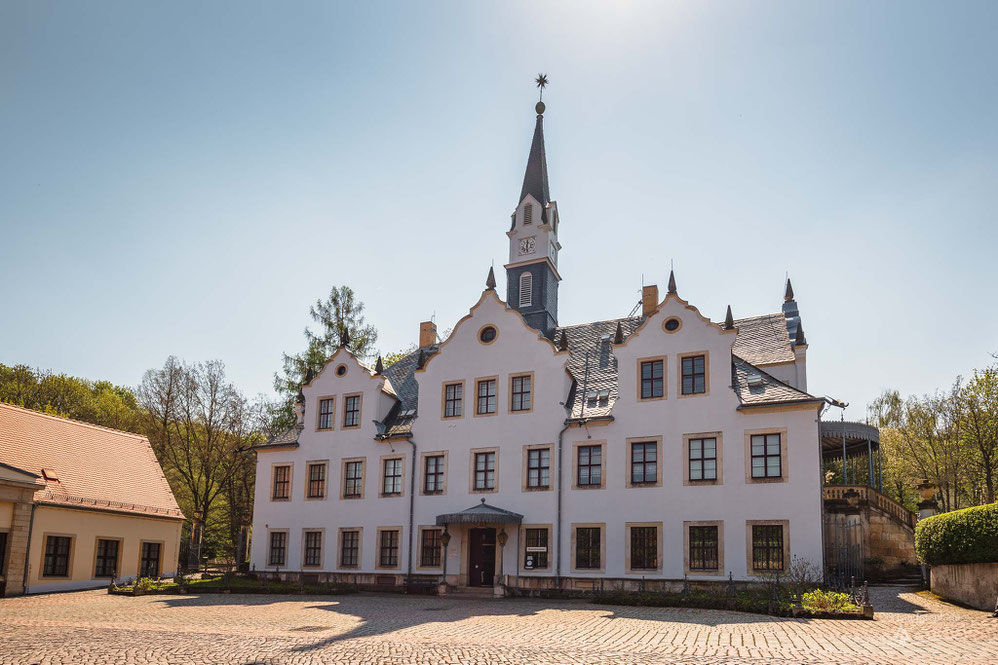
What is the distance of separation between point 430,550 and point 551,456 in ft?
20.0

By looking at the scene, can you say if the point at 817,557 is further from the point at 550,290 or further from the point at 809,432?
the point at 550,290

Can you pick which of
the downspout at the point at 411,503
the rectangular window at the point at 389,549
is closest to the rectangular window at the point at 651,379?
the downspout at the point at 411,503

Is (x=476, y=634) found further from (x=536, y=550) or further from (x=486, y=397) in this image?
(x=486, y=397)

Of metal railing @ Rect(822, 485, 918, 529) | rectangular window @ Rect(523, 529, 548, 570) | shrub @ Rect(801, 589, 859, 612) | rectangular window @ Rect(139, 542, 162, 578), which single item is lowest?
rectangular window @ Rect(139, 542, 162, 578)

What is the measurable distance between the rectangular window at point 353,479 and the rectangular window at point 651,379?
40.9ft

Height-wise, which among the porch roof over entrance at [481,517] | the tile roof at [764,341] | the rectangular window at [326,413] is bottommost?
the porch roof over entrance at [481,517]

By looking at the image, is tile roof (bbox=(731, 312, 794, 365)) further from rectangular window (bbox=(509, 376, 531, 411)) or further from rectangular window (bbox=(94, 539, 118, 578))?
rectangular window (bbox=(94, 539, 118, 578))

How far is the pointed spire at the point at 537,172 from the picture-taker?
39.6 m

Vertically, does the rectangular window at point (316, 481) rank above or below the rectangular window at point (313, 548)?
above

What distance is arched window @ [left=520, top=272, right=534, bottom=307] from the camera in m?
37.1

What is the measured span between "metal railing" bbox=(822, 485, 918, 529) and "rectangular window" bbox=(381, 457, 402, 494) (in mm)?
15942

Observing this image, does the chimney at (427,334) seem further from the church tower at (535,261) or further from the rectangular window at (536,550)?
the rectangular window at (536,550)

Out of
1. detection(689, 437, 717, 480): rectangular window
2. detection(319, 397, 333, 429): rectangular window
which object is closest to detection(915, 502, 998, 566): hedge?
detection(689, 437, 717, 480): rectangular window

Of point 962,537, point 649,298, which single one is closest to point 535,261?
point 649,298
